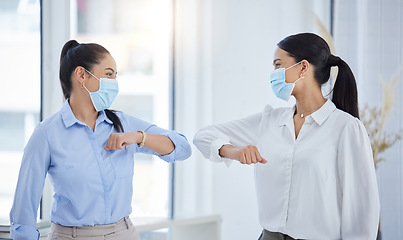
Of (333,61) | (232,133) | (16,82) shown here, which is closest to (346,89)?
(333,61)

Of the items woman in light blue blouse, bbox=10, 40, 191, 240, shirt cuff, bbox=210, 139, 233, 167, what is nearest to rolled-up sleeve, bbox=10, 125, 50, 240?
woman in light blue blouse, bbox=10, 40, 191, 240

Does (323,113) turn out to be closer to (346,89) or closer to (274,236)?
(346,89)

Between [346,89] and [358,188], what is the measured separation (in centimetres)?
36

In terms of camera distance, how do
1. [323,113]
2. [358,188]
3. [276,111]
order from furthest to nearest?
[276,111] < [323,113] < [358,188]

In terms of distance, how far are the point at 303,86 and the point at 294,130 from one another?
6.2 inches

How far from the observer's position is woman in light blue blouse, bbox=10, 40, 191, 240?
61.2 inches

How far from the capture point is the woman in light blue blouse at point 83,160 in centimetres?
156

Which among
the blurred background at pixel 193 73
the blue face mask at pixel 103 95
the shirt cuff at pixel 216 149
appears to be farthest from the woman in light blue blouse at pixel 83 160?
the blurred background at pixel 193 73

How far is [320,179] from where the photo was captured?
1654 millimetres

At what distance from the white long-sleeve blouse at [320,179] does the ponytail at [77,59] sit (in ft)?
1.68

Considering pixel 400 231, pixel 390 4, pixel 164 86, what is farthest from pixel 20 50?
pixel 400 231

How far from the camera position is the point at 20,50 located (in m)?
2.31

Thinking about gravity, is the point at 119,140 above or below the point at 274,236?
above

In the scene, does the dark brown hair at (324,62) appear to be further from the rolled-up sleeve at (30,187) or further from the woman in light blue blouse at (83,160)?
the rolled-up sleeve at (30,187)
